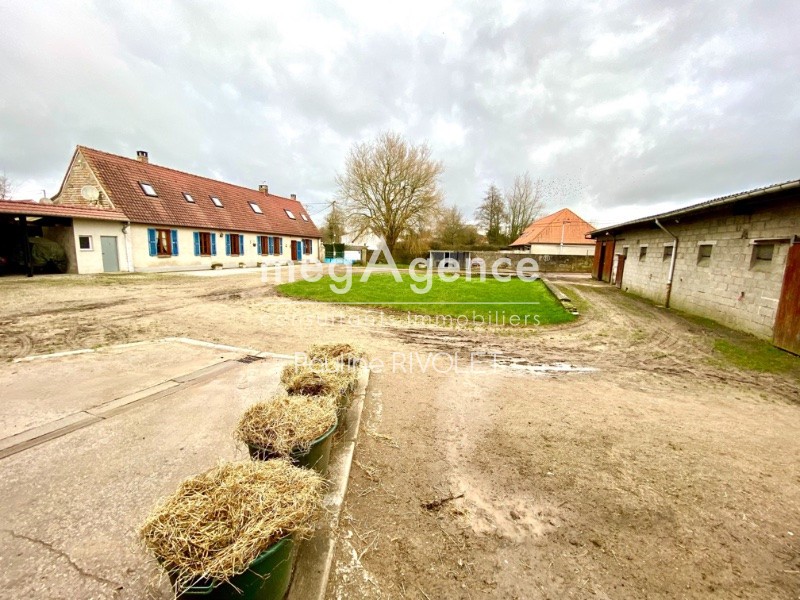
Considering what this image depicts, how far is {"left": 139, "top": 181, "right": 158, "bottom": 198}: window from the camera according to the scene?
1861 cm

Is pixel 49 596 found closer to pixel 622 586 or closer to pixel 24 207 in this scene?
pixel 622 586

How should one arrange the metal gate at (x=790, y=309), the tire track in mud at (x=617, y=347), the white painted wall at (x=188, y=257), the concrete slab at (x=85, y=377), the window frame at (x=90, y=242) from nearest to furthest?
the concrete slab at (x=85, y=377) → the tire track in mud at (x=617, y=347) → the metal gate at (x=790, y=309) → the window frame at (x=90, y=242) → the white painted wall at (x=188, y=257)

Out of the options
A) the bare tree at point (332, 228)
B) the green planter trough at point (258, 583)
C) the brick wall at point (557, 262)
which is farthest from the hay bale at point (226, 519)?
the bare tree at point (332, 228)

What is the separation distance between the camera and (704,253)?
31.6 ft

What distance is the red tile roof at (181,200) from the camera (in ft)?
56.2

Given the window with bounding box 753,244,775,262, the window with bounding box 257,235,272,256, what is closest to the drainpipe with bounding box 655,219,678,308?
the window with bounding box 753,244,775,262

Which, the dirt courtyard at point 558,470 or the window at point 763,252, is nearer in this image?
the dirt courtyard at point 558,470

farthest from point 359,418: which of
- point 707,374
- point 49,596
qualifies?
point 707,374

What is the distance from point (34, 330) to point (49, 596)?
699 cm

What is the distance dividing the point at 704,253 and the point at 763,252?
2199mm

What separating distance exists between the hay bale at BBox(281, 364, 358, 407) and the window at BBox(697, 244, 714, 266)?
1096 cm

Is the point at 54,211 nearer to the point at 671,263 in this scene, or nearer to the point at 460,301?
the point at 460,301

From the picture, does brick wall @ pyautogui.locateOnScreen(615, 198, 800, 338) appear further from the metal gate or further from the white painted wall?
the white painted wall

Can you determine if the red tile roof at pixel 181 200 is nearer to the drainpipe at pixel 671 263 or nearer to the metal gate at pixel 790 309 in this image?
the drainpipe at pixel 671 263
